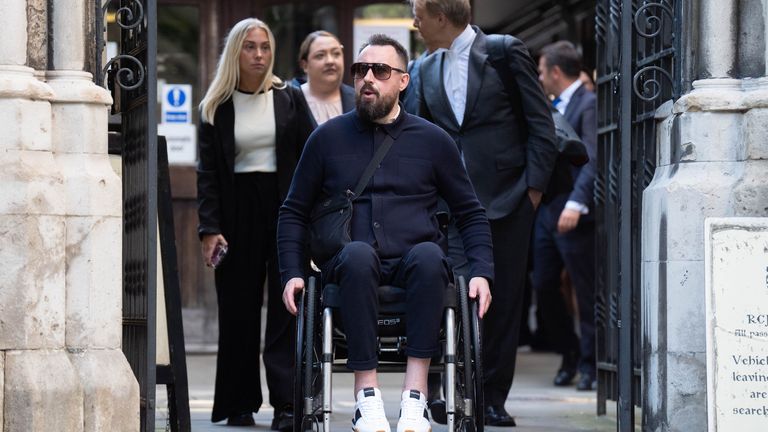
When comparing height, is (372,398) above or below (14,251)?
below

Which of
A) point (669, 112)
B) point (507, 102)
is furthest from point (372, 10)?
point (669, 112)

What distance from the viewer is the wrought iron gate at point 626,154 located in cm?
722

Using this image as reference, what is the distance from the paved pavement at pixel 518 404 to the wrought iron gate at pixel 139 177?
109 centimetres

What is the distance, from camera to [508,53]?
834 centimetres

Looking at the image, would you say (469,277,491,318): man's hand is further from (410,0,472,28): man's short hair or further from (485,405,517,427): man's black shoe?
(410,0,472,28): man's short hair

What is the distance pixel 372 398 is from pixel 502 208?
7.17ft

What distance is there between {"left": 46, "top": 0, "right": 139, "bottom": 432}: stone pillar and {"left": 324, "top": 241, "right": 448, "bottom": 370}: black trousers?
40.8 inches

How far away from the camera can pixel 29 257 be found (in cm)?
665

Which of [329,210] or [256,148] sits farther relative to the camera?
[256,148]

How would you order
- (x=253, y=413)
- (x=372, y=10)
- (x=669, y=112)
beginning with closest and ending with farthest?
(x=669, y=112) → (x=253, y=413) → (x=372, y=10)

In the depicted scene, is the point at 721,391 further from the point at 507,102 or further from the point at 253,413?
the point at 253,413

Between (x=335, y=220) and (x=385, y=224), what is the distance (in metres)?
0.21

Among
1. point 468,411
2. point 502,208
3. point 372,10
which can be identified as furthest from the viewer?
point 372,10

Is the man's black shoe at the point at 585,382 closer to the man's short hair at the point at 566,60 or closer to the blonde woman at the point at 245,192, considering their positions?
the man's short hair at the point at 566,60
